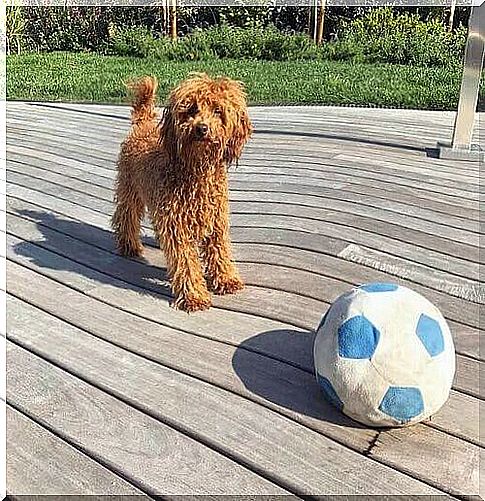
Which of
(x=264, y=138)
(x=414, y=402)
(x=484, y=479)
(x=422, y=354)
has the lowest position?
(x=484, y=479)

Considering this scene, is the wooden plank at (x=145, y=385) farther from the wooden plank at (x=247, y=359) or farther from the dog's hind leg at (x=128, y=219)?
the dog's hind leg at (x=128, y=219)

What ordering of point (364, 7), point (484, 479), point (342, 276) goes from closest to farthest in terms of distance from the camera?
point (484, 479)
point (342, 276)
point (364, 7)

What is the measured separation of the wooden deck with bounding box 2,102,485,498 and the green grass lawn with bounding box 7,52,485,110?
136 inches

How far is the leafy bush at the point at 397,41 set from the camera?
36.7 feet

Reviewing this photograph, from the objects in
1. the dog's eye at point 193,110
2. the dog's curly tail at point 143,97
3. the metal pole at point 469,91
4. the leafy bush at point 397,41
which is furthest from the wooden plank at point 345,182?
the leafy bush at point 397,41

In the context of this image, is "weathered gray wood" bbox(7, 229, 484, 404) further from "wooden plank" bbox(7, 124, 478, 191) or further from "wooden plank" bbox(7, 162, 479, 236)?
"wooden plank" bbox(7, 124, 478, 191)

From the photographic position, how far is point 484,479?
1699mm

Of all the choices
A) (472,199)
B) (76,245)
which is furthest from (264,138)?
(76,245)

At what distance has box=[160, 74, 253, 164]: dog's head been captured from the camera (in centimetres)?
239

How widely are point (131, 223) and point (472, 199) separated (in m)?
1.98

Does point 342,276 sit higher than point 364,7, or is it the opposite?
point 364,7

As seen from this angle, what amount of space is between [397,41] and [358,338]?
1089cm

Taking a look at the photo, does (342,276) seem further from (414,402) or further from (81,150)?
(81,150)

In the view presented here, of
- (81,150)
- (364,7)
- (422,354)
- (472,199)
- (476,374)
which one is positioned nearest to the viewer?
(422,354)
